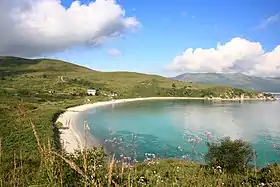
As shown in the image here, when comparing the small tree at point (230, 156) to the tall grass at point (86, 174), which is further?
the small tree at point (230, 156)

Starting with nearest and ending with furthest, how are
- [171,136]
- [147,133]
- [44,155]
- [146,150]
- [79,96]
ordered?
1. [44,155]
2. [146,150]
3. [171,136]
4. [147,133]
5. [79,96]

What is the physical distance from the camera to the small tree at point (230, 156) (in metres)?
18.5

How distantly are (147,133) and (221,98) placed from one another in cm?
14049

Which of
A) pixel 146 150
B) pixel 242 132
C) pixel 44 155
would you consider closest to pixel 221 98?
pixel 242 132

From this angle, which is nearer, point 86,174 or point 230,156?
point 86,174

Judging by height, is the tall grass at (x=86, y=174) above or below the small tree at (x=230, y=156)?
above

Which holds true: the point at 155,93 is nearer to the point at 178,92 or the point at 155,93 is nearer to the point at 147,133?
the point at 178,92

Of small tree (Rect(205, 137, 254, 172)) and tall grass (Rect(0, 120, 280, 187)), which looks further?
small tree (Rect(205, 137, 254, 172))

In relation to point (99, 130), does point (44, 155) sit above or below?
above

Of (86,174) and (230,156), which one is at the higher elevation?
(86,174)

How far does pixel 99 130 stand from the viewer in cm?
5950

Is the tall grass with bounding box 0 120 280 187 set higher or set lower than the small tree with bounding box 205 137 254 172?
higher

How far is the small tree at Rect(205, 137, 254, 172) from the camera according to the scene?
1850 cm

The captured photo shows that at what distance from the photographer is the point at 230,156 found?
19375 mm
